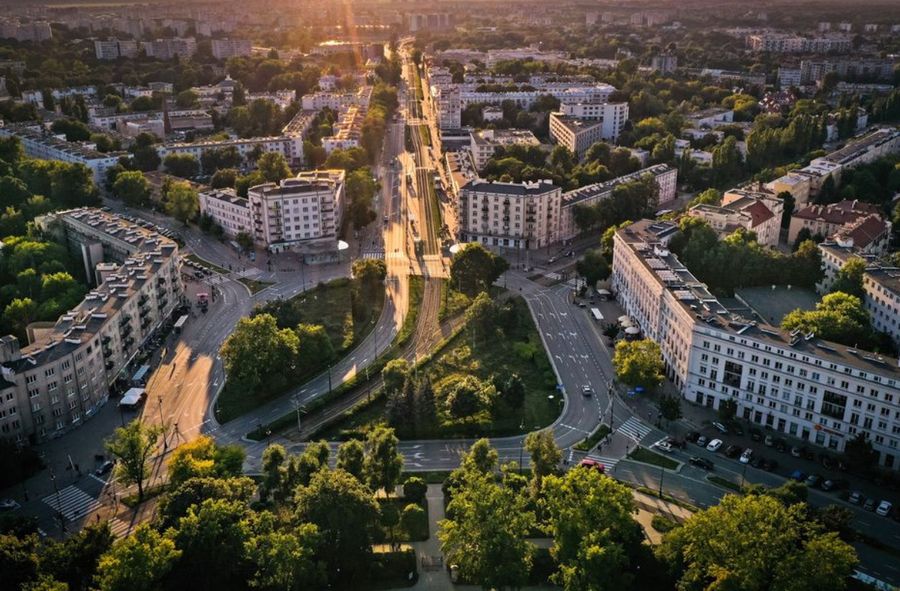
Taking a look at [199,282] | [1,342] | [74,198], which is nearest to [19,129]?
[74,198]

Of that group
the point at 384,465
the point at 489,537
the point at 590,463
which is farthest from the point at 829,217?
the point at 489,537

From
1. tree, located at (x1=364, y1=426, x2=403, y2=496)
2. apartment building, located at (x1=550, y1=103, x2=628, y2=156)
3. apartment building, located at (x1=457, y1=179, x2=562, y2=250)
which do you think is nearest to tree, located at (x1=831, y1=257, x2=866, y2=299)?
apartment building, located at (x1=457, y1=179, x2=562, y2=250)

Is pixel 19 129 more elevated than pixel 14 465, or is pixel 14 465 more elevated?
pixel 19 129

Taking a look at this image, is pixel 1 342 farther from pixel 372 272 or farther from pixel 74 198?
pixel 74 198

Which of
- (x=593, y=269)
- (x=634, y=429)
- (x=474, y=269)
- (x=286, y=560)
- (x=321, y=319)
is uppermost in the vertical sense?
(x=474, y=269)

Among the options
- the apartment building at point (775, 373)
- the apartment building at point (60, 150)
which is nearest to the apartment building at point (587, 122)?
the apartment building at point (775, 373)

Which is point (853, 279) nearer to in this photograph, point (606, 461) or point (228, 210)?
point (606, 461)
